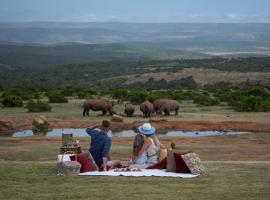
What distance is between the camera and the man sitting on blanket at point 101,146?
17.1 m

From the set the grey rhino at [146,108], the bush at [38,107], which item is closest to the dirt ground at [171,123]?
the grey rhino at [146,108]

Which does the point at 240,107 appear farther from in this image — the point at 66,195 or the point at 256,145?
the point at 66,195

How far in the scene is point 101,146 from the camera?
17172mm

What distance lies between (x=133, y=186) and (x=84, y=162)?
232 centimetres

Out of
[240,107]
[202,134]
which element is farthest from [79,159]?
[240,107]

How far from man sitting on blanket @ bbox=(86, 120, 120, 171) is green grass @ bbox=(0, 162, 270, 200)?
1006mm

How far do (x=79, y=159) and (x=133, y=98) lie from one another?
35.0m

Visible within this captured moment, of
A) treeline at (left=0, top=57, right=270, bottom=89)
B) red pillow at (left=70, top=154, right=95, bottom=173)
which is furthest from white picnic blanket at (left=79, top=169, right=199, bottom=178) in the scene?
treeline at (left=0, top=57, right=270, bottom=89)

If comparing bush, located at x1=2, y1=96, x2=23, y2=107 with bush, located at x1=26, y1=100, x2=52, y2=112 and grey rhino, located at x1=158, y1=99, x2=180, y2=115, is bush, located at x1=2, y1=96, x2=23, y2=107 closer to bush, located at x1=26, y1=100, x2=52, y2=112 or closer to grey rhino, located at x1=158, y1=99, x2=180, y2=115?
bush, located at x1=26, y1=100, x2=52, y2=112

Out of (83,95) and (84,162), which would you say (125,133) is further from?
(83,95)

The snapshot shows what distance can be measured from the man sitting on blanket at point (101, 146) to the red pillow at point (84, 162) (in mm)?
262

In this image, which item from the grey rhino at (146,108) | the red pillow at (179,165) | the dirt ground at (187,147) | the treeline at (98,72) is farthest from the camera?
the treeline at (98,72)

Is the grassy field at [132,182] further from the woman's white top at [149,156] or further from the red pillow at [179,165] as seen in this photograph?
the woman's white top at [149,156]

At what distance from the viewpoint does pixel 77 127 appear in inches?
1435
